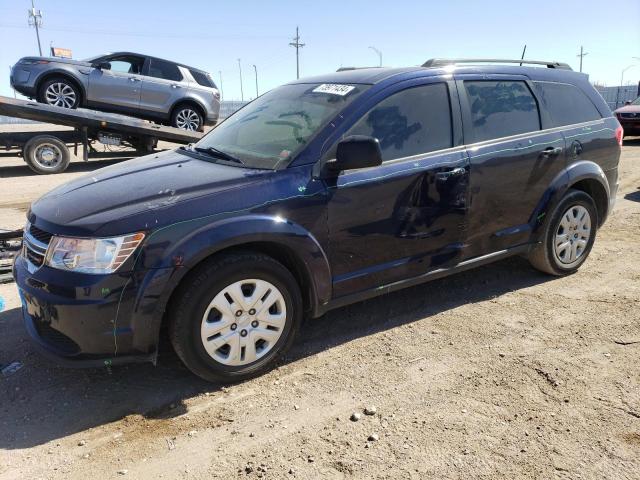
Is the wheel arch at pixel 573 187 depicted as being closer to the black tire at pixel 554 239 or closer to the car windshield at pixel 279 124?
the black tire at pixel 554 239

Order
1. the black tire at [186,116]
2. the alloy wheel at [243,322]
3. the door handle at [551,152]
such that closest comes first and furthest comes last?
1. the alloy wheel at [243,322]
2. the door handle at [551,152]
3. the black tire at [186,116]

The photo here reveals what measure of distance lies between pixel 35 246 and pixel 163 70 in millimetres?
10718

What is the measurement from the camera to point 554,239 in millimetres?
4453

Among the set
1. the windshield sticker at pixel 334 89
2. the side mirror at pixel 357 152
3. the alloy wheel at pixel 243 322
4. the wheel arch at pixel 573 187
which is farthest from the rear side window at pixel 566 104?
the alloy wheel at pixel 243 322

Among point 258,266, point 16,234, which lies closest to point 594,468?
point 258,266

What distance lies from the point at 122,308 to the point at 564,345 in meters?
2.78

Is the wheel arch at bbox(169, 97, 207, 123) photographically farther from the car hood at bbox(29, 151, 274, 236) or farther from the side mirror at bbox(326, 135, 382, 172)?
the side mirror at bbox(326, 135, 382, 172)

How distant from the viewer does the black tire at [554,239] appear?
4.39 m

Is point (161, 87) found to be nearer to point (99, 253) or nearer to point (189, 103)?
point (189, 103)

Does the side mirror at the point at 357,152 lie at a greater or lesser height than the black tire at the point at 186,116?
greater

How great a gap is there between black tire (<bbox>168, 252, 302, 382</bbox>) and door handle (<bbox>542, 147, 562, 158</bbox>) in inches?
94.4

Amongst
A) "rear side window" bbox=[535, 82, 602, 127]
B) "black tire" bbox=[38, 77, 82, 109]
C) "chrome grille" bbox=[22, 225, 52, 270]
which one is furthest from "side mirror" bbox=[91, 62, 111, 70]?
"rear side window" bbox=[535, 82, 602, 127]

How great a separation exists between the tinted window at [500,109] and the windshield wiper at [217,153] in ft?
5.77

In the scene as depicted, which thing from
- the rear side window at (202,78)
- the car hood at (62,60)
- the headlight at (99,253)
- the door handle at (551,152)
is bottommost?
the headlight at (99,253)
